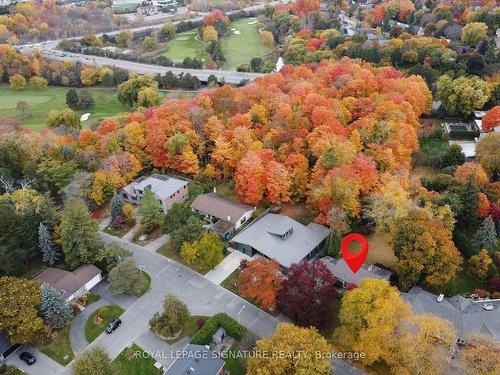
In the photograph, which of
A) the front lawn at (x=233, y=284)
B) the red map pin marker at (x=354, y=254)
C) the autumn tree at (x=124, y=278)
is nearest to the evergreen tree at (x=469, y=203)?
the red map pin marker at (x=354, y=254)

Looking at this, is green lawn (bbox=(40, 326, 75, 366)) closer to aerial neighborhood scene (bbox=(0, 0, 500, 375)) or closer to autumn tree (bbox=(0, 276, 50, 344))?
aerial neighborhood scene (bbox=(0, 0, 500, 375))

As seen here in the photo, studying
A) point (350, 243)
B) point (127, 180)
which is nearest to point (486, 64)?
point (350, 243)

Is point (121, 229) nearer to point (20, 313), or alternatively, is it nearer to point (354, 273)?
point (20, 313)

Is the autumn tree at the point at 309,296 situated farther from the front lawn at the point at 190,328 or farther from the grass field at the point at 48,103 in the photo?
the grass field at the point at 48,103

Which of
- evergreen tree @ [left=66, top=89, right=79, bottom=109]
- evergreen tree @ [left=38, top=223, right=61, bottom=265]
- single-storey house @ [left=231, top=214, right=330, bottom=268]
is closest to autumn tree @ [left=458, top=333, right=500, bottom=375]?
single-storey house @ [left=231, top=214, right=330, bottom=268]

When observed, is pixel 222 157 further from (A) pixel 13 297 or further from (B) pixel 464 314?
(B) pixel 464 314

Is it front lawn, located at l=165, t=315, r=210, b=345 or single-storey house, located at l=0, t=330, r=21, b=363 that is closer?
single-storey house, located at l=0, t=330, r=21, b=363

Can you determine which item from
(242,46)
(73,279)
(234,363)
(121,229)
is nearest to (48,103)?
(121,229)
